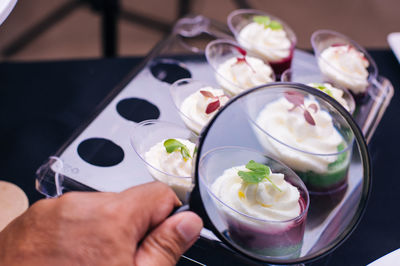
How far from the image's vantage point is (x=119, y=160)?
3.34ft

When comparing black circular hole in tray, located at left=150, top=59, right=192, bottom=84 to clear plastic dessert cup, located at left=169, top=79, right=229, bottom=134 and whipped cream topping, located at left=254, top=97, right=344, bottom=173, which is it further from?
whipped cream topping, located at left=254, top=97, right=344, bottom=173

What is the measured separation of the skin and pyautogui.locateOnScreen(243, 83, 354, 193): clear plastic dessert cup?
41 centimetres

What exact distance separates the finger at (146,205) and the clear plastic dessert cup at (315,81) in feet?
1.93

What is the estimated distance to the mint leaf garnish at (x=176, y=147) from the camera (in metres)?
0.92

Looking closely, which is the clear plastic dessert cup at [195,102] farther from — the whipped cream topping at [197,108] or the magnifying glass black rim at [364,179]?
the magnifying glass black rim at [364,179]

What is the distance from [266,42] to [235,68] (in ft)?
0.68

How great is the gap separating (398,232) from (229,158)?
45 cm

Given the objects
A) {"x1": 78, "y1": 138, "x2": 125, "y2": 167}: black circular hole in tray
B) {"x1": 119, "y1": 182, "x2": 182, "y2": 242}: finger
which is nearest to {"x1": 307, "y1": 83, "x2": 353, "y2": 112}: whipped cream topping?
{"x1": 78, "y1": 138, "x2": 125, "y2": 167}: black circular hole in tray

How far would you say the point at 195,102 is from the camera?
1.10m

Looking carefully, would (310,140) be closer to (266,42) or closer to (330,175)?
(330,175)

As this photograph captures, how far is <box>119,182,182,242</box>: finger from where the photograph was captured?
0.67 metres

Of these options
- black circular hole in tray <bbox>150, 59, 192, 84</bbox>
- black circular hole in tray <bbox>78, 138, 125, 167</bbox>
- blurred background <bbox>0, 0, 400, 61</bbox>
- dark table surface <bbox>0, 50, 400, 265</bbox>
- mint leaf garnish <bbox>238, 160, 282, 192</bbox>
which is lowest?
blurred background <bbox>0, 0, 400, 61</bbox>

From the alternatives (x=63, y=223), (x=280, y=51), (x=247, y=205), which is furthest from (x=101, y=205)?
(x=280, y=51)

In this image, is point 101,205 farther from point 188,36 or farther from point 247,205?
point 188,36
